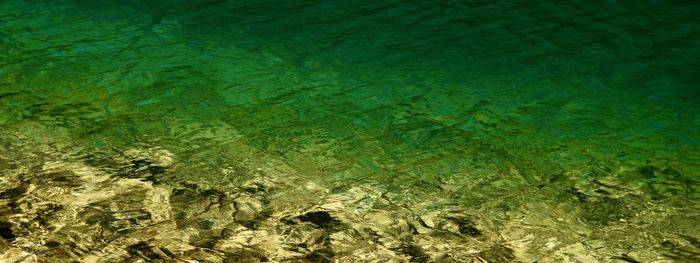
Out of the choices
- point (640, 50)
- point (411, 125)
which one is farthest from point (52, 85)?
point (640, 50)

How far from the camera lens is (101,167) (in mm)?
3299

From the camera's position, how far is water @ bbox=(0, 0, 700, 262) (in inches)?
111

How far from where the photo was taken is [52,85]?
416cm

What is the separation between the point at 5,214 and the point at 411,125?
1.60 m

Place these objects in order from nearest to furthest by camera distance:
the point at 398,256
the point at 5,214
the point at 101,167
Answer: the point at 398,256
the point at 5,214
the point at 101,167

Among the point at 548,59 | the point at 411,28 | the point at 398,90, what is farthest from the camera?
the point at 411,28

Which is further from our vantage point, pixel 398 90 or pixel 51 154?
pixel 398 90

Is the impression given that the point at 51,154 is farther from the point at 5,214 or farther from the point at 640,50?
the point at 640,50

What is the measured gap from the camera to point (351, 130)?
365cm

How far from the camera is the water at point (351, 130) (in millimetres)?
2830

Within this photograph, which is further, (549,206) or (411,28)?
(411,28)

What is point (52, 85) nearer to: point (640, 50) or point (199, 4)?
point (199, 4)

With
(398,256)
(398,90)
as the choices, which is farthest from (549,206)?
(398,90)

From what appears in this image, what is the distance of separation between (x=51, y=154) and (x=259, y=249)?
1.11 metres
